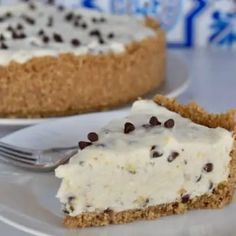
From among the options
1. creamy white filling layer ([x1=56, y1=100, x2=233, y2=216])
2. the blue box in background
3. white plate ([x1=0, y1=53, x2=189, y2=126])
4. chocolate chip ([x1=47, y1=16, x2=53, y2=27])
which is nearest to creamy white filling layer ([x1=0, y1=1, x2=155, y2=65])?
chocolate chip ([x1=47, y1=16, x2=53, y2=27])

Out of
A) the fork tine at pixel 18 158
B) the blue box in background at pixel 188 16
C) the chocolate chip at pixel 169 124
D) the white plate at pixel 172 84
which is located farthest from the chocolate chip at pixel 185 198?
the blue box in background at pixel 188 16

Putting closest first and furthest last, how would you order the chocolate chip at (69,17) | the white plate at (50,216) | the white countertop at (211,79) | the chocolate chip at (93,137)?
the white plate at (50,216)
the chocolate chip at (93,137)
the white countertop at (211,79)
the chocolate chip at (69,17)

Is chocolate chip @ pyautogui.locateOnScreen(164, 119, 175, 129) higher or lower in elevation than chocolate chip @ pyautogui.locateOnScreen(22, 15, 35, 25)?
lower

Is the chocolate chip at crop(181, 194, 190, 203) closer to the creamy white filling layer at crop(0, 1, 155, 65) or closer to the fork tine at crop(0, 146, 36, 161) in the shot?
the fork tine at crop(0, 146, 36, 161)

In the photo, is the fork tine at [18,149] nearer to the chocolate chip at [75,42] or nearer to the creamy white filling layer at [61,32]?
the creamy white filling layer at [61,32]

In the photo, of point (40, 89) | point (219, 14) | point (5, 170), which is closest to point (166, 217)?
point (5, 170)

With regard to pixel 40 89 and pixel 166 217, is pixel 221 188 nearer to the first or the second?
pixel 166 217

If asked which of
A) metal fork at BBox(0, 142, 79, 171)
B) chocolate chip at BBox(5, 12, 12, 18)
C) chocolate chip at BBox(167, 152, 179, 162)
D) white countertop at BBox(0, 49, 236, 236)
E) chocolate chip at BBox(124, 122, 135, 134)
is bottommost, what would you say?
white countertop at BBox(0, 49, 236, 236)
